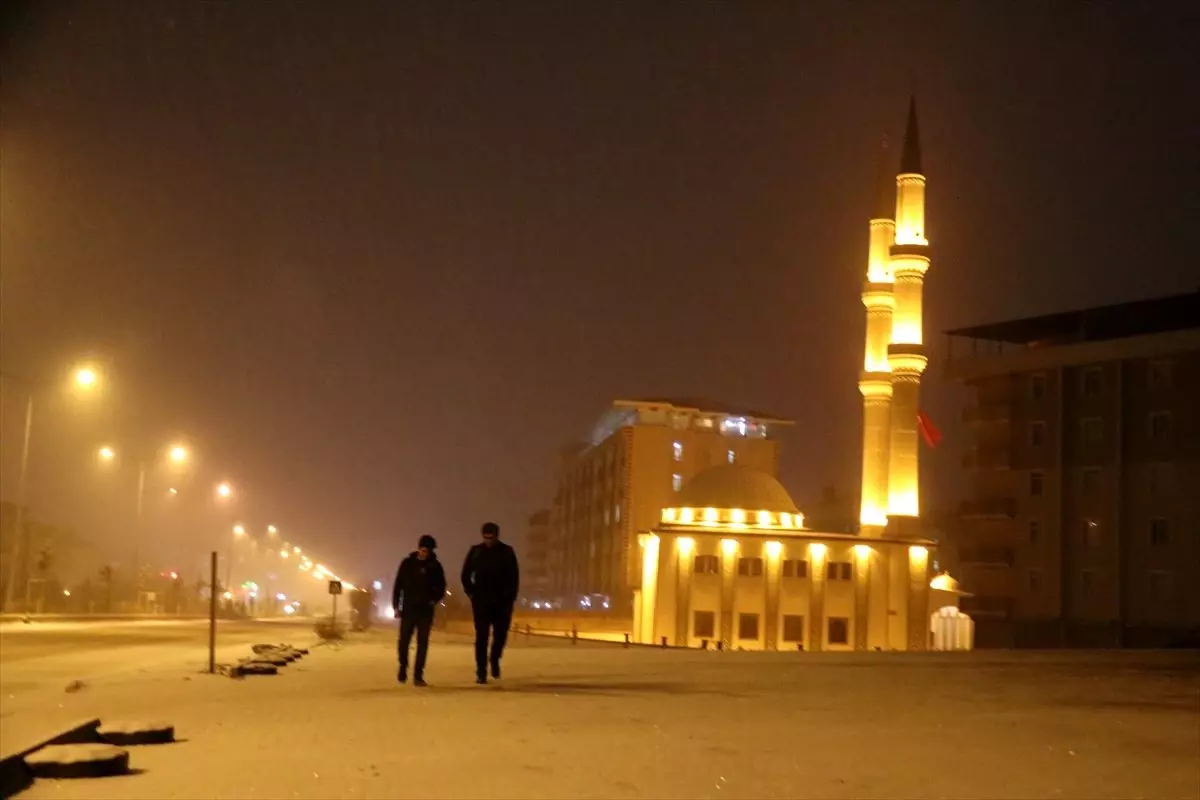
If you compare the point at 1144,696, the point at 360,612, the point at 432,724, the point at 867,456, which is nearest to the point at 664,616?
the point at 867,456

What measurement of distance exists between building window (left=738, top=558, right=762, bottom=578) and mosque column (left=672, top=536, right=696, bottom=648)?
2587 millimetres

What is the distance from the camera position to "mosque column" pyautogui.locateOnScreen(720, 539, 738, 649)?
6800 cm

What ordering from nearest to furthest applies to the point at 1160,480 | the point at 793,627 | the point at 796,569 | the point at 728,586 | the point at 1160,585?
the point at 1160,585, the point at 1160,480, the point at 728,586, the point at 793,627, the point at 796,569

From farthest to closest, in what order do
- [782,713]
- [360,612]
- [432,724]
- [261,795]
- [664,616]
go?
[664,616]
[360,612]
[782,713]
[432,724]
[261,795]

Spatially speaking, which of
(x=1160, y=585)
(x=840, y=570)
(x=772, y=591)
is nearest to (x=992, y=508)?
(x=840, y=570)

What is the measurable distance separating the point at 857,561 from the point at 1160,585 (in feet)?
47.3

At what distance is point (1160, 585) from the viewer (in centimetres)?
6291

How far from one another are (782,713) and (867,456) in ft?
198

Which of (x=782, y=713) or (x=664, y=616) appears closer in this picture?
(x=782, y=713)

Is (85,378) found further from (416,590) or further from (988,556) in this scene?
(988,556)

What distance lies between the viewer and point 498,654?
14141 mm

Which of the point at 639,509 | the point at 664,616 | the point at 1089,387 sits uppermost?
the point at 1089,387

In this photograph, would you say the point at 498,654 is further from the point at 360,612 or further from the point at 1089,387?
the point at 1089,387

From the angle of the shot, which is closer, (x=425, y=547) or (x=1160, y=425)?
(x=425, y=547)
